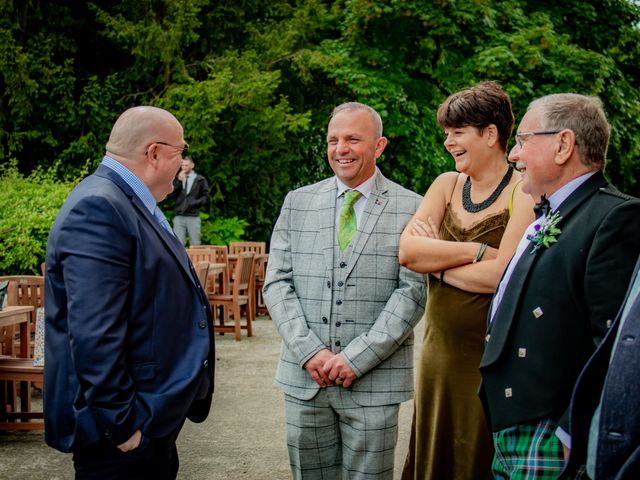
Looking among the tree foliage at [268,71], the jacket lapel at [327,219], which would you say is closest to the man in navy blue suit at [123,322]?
the jacket lapel at [327,219]

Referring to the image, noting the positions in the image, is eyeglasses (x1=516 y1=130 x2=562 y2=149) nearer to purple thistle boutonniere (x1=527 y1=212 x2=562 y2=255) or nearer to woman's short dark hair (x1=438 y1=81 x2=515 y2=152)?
purple thistle boutonniere (x1=527 y1=212 x2=562 y2=255)

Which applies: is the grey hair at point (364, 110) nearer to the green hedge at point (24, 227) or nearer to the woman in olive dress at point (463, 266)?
the woman in olive dress at point (463, 266)

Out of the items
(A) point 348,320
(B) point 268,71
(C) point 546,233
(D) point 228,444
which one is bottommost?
(D) point 228,444

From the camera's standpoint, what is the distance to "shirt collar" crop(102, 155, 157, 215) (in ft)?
9.26

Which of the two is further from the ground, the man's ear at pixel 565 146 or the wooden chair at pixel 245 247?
the man's ear at pixel 565 146

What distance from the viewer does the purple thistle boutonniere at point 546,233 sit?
2421mm

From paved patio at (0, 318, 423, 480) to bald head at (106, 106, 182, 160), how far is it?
109 inches

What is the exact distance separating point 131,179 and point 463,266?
1.39 meters

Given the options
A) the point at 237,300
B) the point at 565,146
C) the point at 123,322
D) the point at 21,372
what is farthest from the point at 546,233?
the point at 237,300

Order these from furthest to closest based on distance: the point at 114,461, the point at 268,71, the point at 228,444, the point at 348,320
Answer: the point at 268,71 → the point at 228,444 → the point at 348,320 → the point at 114,461

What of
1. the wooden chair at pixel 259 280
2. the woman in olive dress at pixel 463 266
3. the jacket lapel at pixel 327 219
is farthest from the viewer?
the wooden chair at pixel 259 280

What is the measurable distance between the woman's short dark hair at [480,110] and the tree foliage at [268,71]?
13289 mm

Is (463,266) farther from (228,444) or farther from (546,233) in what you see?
(228,444)

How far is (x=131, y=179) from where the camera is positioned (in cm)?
Answer: 284
